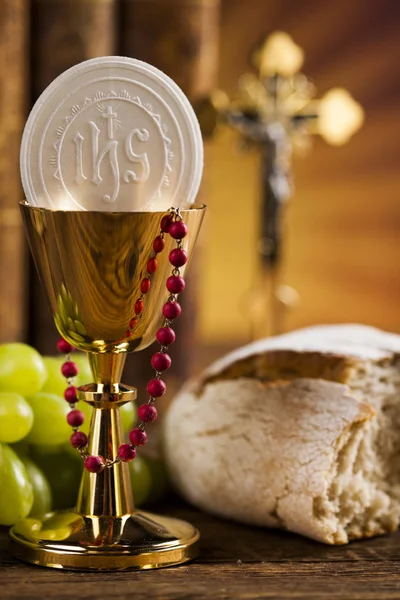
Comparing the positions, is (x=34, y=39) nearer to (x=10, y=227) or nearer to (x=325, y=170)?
(x=10, y=227)

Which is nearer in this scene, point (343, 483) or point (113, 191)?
point (113, 191)

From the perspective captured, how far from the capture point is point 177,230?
0.77m

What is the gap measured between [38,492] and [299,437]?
237 millimetres

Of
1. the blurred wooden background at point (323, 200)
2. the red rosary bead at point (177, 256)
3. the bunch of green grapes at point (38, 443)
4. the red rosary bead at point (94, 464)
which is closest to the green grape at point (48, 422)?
the bunch of green grapes at point (38, 443)

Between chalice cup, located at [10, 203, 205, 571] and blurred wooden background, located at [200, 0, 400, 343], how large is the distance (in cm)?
190

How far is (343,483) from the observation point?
89cm

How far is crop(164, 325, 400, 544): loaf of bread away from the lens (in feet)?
2.92

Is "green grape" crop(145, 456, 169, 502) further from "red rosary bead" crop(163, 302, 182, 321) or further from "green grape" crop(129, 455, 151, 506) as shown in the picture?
"red rosary bead" crop(163, 302, 182, 321)

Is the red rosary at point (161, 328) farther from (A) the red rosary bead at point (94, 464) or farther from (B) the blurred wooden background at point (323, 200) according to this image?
(B) the blurred wooden background at point (323, 200)

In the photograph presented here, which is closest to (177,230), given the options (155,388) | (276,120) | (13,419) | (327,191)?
(155,388)

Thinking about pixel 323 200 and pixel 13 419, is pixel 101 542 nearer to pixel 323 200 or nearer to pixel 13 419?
pixel 13 419

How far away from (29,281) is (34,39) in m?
0.36

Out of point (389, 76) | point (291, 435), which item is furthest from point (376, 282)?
point (291, 435)

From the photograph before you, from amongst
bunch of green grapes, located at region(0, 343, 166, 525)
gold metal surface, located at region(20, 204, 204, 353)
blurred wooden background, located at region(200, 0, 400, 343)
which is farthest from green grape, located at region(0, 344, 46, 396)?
blurred wooden background, located at region(200, 0, 400, 343)
